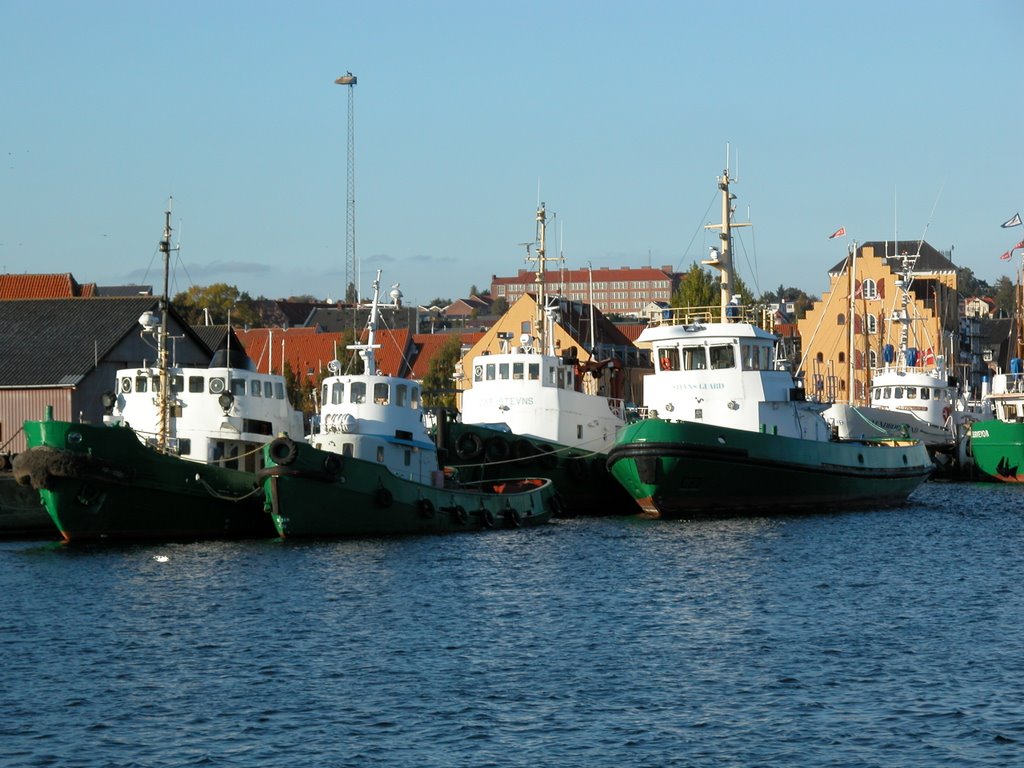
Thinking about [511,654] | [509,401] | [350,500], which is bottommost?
[511,654]

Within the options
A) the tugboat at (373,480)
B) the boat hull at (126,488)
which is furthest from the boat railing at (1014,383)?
the boat hull at (126,488)

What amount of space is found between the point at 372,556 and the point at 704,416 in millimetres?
15592

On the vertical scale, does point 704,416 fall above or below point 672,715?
above

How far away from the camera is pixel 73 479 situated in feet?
122

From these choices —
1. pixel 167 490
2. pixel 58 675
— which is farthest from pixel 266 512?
pixel 58 675

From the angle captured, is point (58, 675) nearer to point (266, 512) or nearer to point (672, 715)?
point (672, 715)

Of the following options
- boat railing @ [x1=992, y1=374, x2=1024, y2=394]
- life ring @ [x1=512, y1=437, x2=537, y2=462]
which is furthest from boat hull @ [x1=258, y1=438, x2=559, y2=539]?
boat railing @ [x1=992, y1=374, x2=1024, y2=394]

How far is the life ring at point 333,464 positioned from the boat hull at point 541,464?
403 inches

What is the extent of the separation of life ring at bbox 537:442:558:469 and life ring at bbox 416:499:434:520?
886 cm

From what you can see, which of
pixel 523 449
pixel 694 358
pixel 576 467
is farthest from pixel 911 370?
pixel 523 449

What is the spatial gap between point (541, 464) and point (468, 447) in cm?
265

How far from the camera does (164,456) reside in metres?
38.0

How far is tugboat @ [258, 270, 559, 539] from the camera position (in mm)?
Answer: 38438

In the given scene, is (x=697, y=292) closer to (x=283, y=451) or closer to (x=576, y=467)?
(x=576, y=467)
